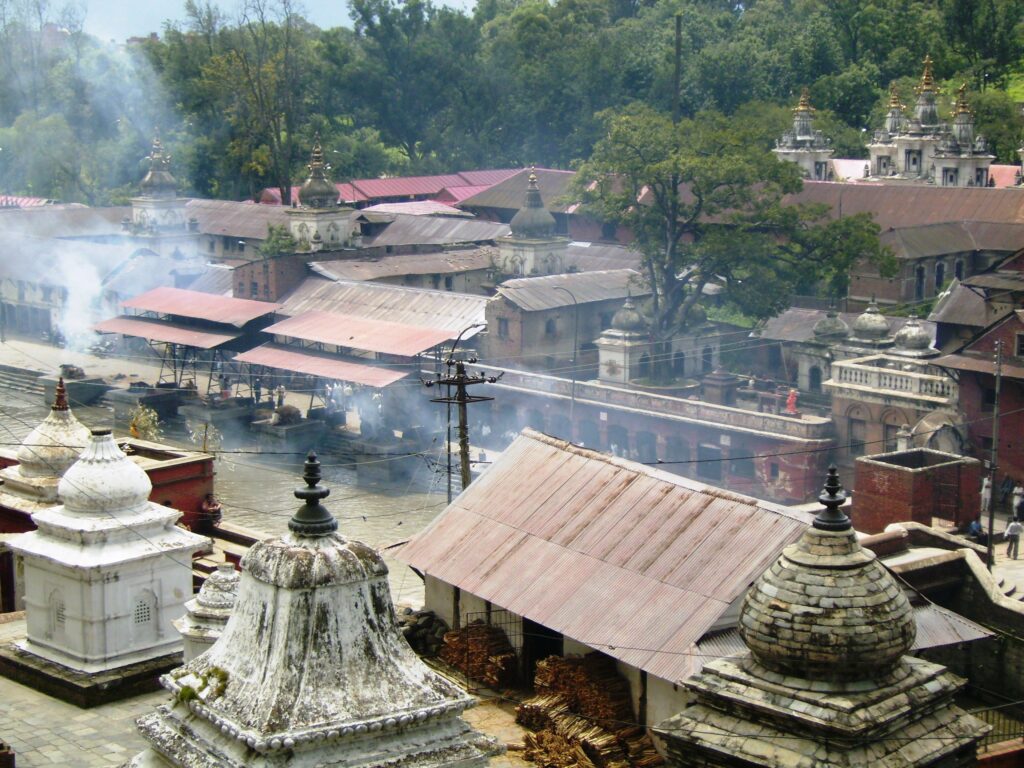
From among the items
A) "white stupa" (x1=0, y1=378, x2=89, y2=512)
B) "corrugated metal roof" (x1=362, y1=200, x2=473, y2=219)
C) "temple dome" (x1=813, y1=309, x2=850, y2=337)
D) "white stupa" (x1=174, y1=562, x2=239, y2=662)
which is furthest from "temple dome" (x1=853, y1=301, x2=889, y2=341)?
"white stupa" (x1=174, y1=562, x2=239, y2=662)

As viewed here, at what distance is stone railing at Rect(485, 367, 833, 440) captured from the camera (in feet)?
159

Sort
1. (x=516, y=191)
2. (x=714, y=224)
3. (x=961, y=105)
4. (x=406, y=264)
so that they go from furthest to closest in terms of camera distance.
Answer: (x=516, y=191) < (x=961, y=105) < (x=406, y=264) < (x=714, y=224)

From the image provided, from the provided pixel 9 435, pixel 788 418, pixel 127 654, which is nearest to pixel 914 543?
pixel 127 654

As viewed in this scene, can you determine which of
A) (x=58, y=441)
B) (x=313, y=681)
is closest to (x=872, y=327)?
(x=58, y=441)

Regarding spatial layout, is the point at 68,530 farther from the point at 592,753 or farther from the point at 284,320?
the point at 284,320

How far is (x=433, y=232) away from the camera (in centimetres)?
7769

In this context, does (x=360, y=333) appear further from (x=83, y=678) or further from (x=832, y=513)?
(x=832, y=513)

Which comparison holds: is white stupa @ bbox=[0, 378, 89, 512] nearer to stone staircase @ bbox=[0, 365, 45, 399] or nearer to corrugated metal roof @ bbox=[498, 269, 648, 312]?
corrugated metal roof @ bbox=[498, 269, 648, 312]

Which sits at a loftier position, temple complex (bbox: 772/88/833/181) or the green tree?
temple complex (bbox: 772/88/833/181)

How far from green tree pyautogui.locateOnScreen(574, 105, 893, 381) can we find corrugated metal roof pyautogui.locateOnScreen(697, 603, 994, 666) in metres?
32.2

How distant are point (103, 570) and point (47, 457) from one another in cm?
495

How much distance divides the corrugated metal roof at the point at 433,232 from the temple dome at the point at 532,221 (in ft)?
27.5

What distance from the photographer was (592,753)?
76.6ft

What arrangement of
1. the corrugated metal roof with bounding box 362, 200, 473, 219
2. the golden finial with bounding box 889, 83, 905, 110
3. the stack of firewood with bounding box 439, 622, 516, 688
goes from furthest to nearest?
the golden finial with bounding box 889, 83, 905, 110 → the corrugated metal roof with bounding box 362, 200, 473, 219 → the stack of firewood with bounding box 439, 622, 516, 688
